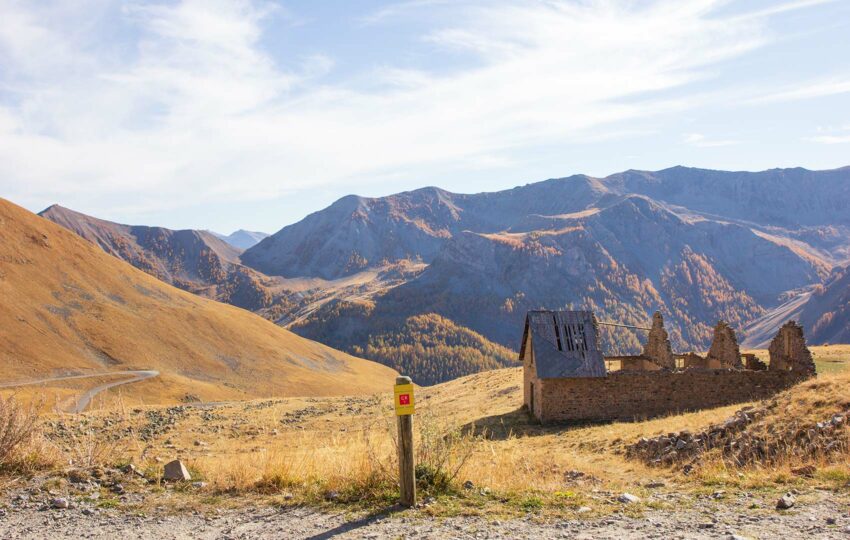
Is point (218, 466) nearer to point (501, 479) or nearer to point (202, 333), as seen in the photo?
point (501, 479)

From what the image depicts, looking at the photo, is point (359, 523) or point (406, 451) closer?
point (359, 523)

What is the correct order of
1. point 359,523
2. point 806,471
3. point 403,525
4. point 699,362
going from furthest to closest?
point 699,362 → point 806,471 → point 359,523 → point 403,525

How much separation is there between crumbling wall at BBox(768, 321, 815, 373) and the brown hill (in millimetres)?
66253

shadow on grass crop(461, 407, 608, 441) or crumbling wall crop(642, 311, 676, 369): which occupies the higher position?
crumbling wall crop(642, 311, 676, 369)

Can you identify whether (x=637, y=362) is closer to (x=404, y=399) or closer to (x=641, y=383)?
(x=641, y=383)

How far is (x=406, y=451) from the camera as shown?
32.2ft

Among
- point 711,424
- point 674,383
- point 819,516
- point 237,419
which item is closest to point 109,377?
point 237,419

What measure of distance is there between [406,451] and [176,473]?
4.95 m

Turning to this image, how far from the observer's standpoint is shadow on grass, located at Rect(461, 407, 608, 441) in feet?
92.4

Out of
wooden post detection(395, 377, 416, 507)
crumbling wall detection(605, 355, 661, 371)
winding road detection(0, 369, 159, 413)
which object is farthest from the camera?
winding road detection(0, 369, 159, 413)

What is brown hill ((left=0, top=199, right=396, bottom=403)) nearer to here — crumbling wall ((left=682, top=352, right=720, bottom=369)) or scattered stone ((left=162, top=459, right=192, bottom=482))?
crumbling wall ((left=682, top=352, right=720, bottom=369))

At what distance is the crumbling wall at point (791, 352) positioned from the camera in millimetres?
30672

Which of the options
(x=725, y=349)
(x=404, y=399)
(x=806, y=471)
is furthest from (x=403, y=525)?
(x=725, y=349)

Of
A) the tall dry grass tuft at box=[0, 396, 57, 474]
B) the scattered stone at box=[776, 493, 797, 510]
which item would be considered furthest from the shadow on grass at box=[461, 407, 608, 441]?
A: the tall dry grass tuft at box=[0, 396, 57, 474]
